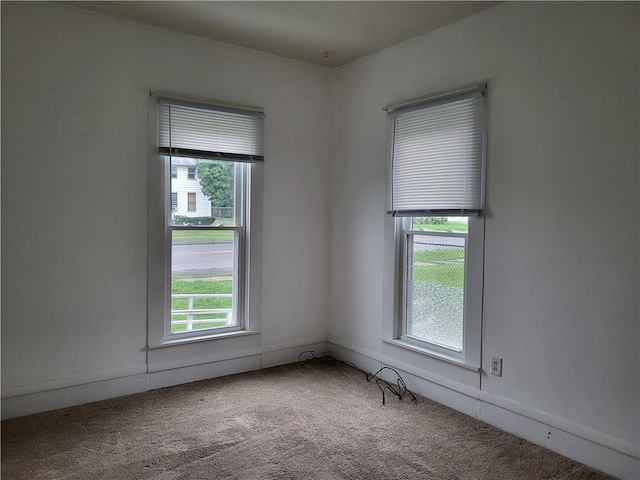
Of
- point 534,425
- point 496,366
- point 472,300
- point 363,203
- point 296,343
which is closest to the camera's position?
point 534,425

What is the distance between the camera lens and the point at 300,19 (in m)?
3.11

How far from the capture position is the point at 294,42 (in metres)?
3.54

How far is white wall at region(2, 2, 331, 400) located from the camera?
286 centimetres

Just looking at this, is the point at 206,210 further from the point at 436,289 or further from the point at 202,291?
the point at 436,289

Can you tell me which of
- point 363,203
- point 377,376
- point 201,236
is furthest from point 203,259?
point 377,376

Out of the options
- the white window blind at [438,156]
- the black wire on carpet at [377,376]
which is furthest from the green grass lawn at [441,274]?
the black wire on carpet at [377,376]

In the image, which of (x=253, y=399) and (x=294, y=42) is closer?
(x=253, y=399)

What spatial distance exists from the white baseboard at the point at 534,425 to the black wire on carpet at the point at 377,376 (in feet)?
0.17

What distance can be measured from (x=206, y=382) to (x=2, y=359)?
52.4 inches

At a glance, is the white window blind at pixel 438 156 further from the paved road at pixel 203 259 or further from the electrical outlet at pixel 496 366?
the paved road at pixel 203 259

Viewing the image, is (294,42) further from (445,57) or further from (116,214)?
(116,214)

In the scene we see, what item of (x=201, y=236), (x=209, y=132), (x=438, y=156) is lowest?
(x=201, y=236)

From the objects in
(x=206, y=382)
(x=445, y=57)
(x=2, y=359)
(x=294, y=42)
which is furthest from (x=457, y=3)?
(x=2, y=359)

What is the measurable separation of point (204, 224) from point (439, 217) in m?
1.76
